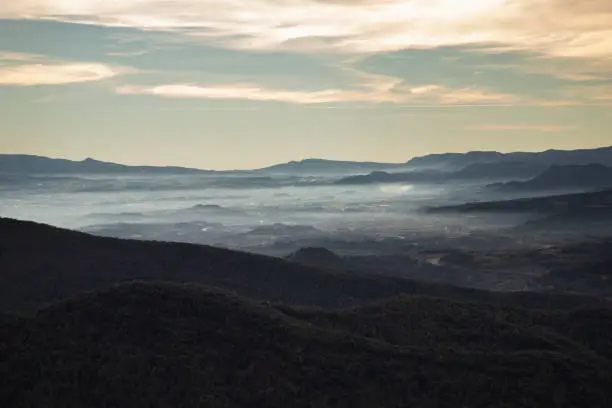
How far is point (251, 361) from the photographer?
38094 mm

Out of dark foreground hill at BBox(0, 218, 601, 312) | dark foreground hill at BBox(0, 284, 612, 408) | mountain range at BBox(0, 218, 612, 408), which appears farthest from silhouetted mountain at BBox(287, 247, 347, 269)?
dark foreground hill at BBox(0, 284, 612, 408)

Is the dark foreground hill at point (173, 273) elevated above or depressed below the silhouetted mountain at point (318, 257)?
above

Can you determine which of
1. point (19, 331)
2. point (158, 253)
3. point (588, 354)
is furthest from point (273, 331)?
point (158, 253)

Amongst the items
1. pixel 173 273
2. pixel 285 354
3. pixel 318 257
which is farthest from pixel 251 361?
pixel 318 257

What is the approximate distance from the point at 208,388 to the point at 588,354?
22.0 meters

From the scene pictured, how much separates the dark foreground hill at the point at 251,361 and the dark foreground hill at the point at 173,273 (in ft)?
93.1

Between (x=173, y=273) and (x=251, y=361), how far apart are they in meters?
44.5

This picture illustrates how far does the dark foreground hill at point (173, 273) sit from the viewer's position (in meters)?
73.9

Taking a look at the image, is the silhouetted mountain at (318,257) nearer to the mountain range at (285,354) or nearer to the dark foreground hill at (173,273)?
the dark foreground hill at (173,273)

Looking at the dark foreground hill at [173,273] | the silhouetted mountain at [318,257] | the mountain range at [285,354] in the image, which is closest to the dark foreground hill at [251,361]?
the mountain range at [285,354]

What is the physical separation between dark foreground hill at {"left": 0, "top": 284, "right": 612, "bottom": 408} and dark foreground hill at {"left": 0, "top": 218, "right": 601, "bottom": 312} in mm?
28386

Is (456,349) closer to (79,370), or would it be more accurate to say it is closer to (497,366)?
(497,366)

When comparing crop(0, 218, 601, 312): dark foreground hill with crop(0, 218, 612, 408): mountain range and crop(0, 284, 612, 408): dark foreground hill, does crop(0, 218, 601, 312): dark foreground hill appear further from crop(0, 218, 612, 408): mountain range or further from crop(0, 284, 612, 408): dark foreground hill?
crop(0, 284, 612, 408): dark foreground hill

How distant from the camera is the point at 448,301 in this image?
57250mm
